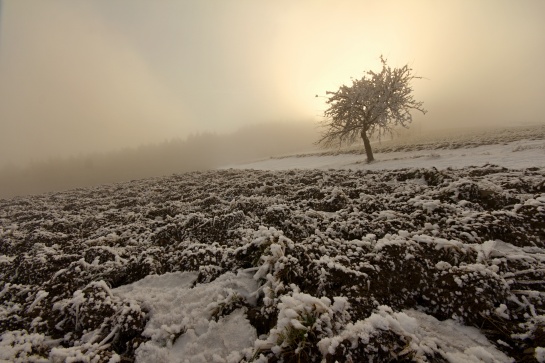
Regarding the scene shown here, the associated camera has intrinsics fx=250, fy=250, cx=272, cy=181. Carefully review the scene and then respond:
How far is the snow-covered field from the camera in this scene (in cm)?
280

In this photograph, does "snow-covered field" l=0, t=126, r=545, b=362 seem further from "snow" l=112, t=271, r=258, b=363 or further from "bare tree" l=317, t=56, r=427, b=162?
"bare tree" l=317, t=56, r=427, b=162

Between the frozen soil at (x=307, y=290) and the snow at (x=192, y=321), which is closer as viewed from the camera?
the frozen soil at (x=307, y=290)

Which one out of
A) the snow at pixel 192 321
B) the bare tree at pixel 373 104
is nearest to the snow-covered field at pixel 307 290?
the snow at pixel 192 321

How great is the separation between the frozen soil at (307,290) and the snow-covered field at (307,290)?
0.06 feet

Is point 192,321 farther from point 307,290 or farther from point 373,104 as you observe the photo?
point 373,104

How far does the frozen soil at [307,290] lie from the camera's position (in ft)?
9.18

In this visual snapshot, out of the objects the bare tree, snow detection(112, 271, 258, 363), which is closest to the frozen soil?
snow detection(112, 271, 258, 363)

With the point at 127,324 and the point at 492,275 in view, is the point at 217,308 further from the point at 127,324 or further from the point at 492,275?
the point at 492,275

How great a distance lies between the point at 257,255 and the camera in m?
4.78

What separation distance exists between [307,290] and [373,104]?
77.0 feet

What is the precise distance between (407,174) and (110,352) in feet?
34.2

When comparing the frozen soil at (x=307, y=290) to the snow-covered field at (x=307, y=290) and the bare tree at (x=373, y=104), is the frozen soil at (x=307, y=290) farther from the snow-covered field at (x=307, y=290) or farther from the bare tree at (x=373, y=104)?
the bare tree at (x=373, y=104)

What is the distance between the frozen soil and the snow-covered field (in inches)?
0.7

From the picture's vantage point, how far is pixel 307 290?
151 inches
